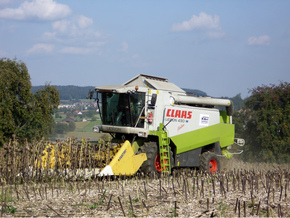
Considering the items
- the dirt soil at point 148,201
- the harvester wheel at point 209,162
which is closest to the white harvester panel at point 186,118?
the harvester wheel at point 209,162

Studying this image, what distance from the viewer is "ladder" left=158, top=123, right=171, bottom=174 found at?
12016 millimetres

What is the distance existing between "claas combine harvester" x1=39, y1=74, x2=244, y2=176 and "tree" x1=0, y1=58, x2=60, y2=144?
12.4 meters

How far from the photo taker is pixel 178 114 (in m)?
12.8

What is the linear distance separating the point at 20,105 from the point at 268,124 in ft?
57.7

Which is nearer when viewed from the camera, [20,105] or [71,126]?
[20,105]

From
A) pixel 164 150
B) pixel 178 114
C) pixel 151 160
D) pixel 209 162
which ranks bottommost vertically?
pixel 209 162

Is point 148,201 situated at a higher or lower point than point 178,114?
lower

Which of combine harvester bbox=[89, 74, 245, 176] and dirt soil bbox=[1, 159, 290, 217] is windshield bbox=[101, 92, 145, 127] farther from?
dirt soil bbox=[1, 159, 290, 217]

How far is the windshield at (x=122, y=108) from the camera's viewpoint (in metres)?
12.2

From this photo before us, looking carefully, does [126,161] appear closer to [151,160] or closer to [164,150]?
[151,160]

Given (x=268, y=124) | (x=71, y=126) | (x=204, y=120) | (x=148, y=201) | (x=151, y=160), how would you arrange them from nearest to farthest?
(x=148, y=201) → (x=151, y=160) → (x=204, y=120) → (x=268, y=124) → (x=71, y=126)

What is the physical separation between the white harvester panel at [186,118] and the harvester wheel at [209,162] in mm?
965

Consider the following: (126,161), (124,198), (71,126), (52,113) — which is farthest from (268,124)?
(71,126)

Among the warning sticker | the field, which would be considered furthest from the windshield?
the warning sticker
